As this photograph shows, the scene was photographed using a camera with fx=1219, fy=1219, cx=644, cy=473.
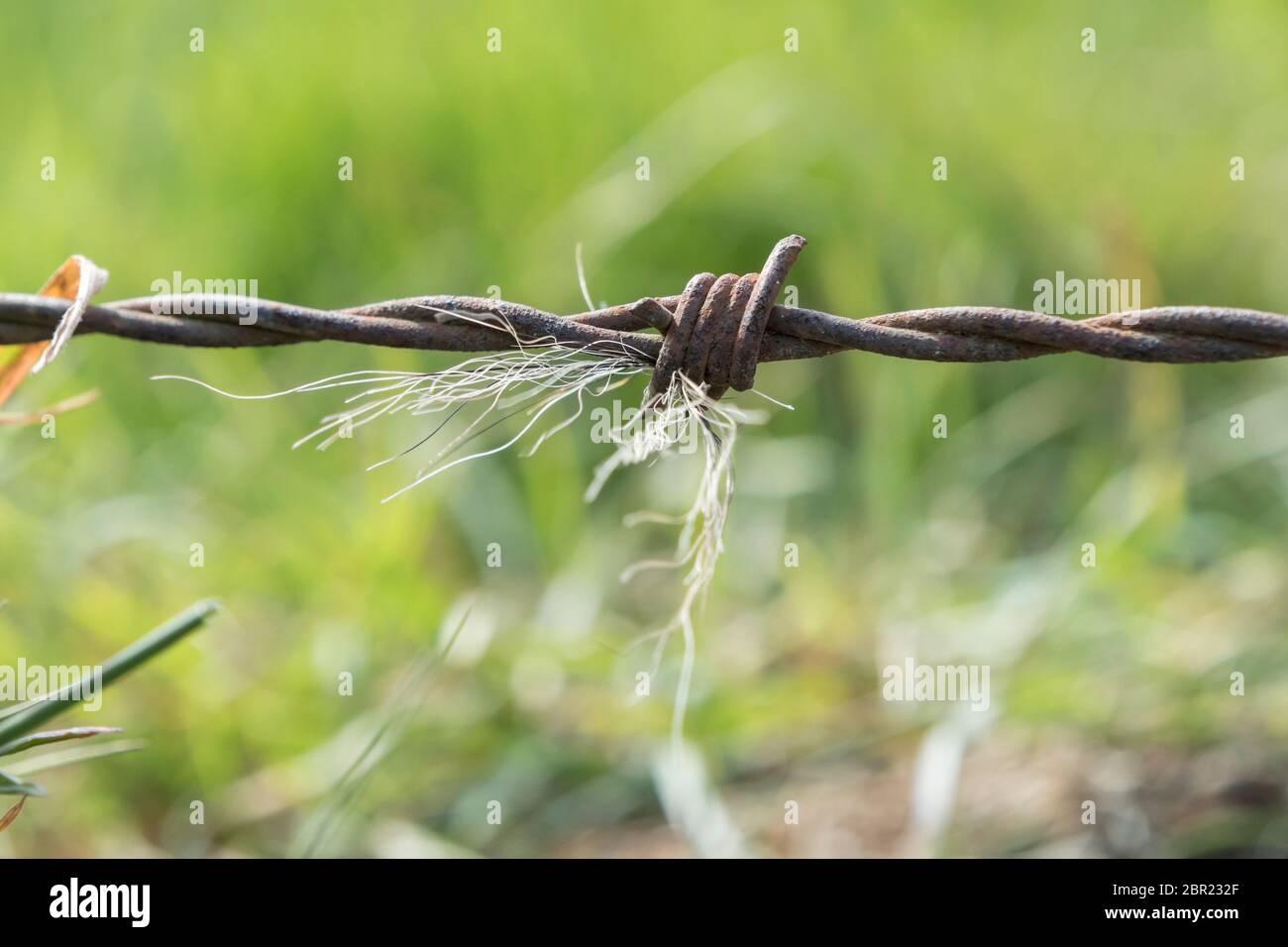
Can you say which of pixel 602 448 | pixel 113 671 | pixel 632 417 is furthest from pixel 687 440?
pixel 602 448

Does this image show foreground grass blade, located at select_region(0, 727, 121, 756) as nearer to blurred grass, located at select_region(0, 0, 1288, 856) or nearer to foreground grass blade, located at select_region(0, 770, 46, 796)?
foreground grass blade, located at select_region(0, 770, 46, 796)

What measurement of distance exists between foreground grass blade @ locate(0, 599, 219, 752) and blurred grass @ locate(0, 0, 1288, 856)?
38.9 inches

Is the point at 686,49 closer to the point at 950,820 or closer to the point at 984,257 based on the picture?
the point at 984,257

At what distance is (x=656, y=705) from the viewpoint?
2133 millimetres

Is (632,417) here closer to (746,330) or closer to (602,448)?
(746,330)

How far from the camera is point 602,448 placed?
290 cm

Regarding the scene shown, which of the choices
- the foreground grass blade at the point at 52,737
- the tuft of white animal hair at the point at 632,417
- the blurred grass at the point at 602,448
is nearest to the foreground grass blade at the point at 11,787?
the foreground grass blade at the point at 52,737

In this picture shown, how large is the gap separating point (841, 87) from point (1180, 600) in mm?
1588

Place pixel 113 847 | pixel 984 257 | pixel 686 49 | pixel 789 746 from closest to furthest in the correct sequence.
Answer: pixel 113 847, pixel 789 746, pixel 984 257, pixel 686 49

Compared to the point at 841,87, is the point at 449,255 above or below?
below

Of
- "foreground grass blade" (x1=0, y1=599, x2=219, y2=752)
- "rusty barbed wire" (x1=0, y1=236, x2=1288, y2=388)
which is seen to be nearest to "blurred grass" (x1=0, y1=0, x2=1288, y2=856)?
"foreground grass blade" (x1=0, y1=599, x2=219, y2=752)
